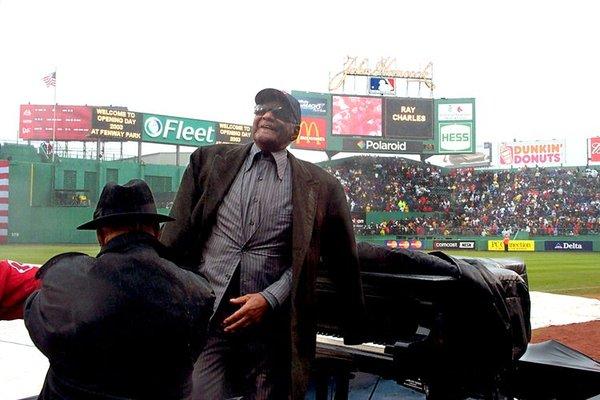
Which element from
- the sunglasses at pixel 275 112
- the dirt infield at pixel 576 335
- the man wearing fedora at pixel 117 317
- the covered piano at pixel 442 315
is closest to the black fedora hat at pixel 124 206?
the man wearing fedora at pixel 117 317

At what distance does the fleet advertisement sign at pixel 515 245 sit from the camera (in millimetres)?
33406

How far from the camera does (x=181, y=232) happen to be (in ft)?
7.93

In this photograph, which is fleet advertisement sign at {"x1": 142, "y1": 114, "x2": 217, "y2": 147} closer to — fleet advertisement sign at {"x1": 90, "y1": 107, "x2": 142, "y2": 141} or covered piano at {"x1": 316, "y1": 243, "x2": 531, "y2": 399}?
fleet advertisement sign at {"x1": 90, "y1": 107, "x2": 142, "y2": 141}

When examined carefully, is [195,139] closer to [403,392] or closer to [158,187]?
[158,187]

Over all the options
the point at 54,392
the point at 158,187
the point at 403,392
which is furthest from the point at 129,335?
the point at 158,187

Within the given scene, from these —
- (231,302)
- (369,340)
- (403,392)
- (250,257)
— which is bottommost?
(403,392)

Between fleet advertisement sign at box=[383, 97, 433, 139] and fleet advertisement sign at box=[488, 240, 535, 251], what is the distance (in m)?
10.3

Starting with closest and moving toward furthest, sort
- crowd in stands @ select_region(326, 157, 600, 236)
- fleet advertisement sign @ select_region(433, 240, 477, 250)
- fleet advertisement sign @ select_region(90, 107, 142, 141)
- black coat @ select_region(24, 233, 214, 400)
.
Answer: black coat @ select_region(24, 233, 214, 400) < fleet advertisement sign @ select_region(433, 240, 477, 250) < crowd in stands @ select_region(326, 157, 600, 236) < fleet advertisement sign @ select_region(90, 107, 142, 141)

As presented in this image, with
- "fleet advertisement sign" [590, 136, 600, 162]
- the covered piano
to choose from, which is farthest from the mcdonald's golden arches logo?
the covered piano

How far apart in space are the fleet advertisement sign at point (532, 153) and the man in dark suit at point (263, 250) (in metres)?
63.6

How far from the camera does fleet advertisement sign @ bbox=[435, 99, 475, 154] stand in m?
41.8

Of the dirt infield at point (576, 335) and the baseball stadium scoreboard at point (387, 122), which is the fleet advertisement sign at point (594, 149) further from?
the dirt infield at point (576, 335)

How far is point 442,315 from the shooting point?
2549 millimetres

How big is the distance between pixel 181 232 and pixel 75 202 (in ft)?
109
